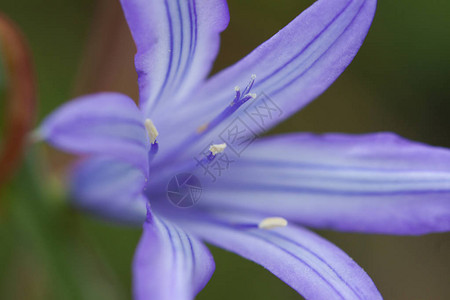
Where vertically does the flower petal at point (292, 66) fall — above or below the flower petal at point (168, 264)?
above

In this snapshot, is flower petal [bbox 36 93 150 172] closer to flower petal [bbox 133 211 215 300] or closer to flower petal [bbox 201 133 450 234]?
flower petal [bbox 133 211 215 300]

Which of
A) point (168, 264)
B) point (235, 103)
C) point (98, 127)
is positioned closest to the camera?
point (168, 264)

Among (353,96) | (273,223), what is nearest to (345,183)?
(273,223)

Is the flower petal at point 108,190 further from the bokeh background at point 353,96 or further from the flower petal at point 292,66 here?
the bokeh background at point 353,96

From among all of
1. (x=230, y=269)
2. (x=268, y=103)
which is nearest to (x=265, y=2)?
(x=230, y=269)

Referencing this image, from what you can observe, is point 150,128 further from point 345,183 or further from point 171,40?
point 345,183

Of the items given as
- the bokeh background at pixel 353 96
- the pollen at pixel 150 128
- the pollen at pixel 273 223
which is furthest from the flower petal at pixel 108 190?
the bokeh background at pixel 353 96

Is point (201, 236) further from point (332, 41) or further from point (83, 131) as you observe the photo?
point (332, 41)
